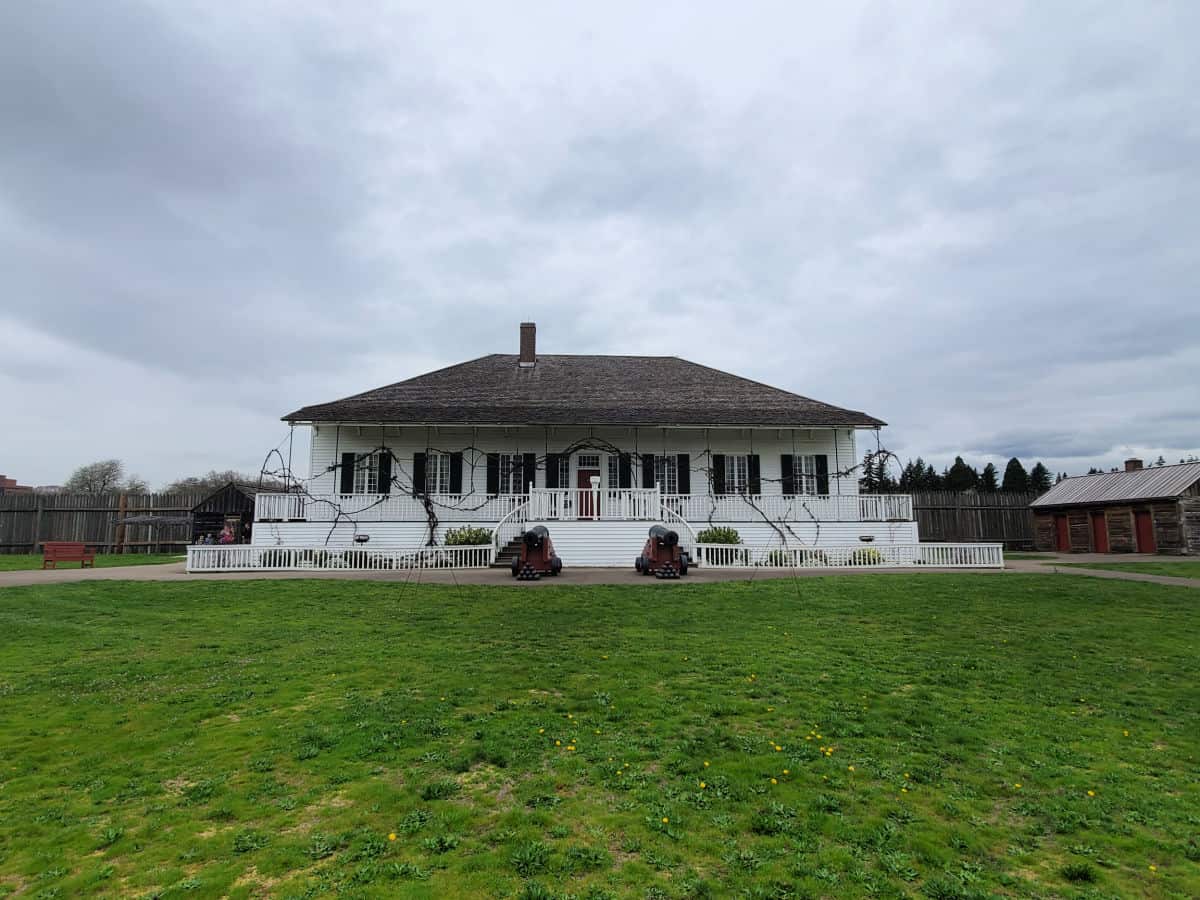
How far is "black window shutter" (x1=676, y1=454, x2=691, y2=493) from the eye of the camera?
25250mm

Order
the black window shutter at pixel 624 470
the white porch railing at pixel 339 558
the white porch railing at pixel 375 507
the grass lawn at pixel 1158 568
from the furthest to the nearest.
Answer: the black window shutter at pixel 624 470 → the white porch railing at pixel 375 507 → the white porch railing at pixel 339 558 → the grass lawn at pixel 1158 568

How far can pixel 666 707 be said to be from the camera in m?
6.10

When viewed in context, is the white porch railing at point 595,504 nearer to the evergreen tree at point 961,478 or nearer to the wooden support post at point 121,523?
the wooden support post at point 121,523

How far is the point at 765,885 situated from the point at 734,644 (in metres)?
5.55

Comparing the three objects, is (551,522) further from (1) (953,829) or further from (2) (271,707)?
(1) (953,829)

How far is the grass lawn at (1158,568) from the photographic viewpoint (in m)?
17.5

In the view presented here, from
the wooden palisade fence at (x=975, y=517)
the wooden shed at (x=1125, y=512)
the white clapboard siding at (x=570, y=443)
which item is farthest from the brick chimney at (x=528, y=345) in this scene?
the wooden shed at (x=1125, y=512)

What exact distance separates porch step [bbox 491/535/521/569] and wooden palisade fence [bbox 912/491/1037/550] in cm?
1971

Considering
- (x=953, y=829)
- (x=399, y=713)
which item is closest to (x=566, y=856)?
(x=953, y=829)

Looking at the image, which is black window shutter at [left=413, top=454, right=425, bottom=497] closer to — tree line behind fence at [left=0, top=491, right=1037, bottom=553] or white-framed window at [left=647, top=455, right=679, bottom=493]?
white-framed window at [left=647, top=455, right=679, bottom=493]

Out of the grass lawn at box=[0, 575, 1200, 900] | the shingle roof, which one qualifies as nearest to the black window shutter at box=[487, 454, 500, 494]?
the shingle roof

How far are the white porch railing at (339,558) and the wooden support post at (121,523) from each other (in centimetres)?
1217

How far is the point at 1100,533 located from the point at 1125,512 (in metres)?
1.50

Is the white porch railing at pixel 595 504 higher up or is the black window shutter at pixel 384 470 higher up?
the black window shutter at pixel 384 470
